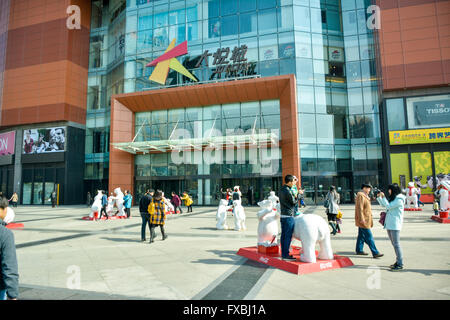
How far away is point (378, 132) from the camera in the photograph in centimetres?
2459

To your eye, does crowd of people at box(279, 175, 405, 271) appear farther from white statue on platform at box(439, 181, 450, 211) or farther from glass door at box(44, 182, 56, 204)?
glass door at box(44, 182, 56, 204)

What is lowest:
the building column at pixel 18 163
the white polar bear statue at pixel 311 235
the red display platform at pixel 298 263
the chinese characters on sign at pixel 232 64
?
the red display platform at pixel 298 263

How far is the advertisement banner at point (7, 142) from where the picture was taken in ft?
104

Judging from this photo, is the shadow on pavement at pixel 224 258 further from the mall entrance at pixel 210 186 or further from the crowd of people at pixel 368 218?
the mall entrance at pixel 210 186

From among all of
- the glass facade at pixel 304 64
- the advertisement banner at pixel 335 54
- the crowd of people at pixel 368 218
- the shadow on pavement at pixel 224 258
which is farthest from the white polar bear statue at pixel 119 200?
the advertisement banner at pixel 335 54

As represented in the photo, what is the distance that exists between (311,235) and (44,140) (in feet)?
111

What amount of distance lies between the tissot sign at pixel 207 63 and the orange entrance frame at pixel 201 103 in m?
1.61

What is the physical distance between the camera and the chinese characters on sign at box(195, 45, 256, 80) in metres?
24.7

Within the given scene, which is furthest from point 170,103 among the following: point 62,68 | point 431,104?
point 431,104

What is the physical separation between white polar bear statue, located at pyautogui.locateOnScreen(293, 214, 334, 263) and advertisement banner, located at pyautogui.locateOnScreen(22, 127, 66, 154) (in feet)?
103

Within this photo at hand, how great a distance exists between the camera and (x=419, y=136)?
73.4ft

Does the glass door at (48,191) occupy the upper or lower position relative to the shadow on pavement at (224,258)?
upper

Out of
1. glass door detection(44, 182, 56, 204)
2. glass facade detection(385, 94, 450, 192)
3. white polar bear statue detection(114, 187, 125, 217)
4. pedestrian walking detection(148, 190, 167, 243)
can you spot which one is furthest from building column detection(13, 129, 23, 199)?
glass facade detection(385, 94, 450, 192)
